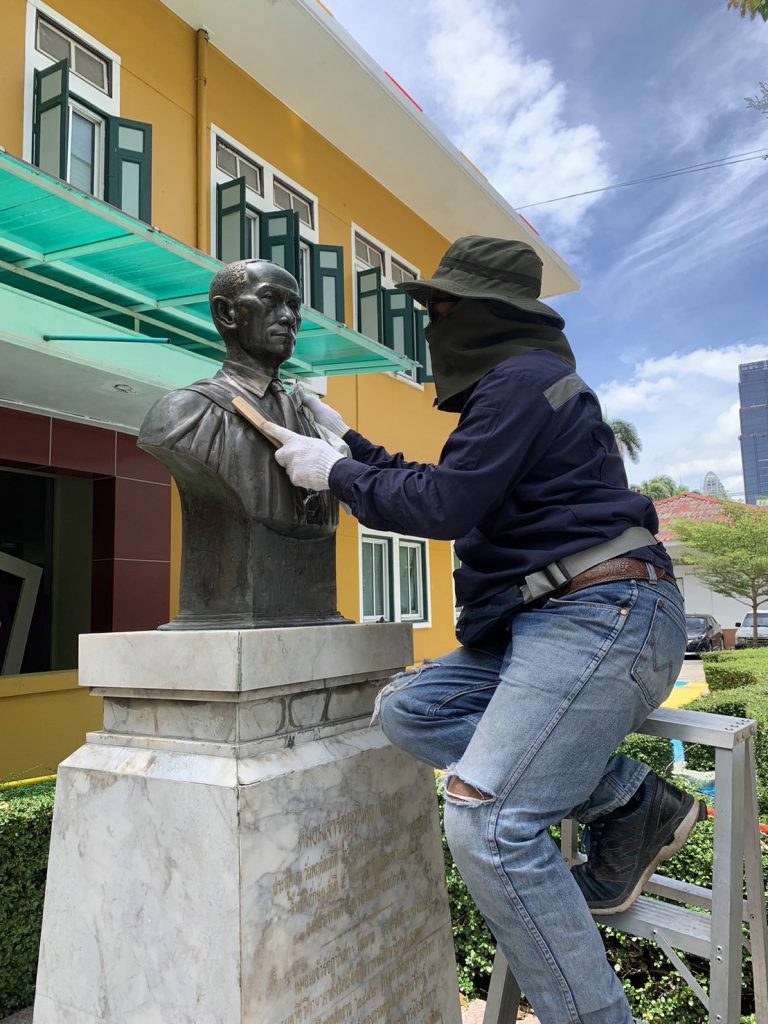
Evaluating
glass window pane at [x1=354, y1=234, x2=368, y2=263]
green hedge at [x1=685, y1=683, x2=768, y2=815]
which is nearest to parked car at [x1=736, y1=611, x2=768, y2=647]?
Result: green hedge at [x1=685, y1=683, x2=768, y2=815]

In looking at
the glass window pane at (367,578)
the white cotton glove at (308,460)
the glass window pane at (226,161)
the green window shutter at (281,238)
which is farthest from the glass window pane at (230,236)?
the white cotton glove at (308,460)

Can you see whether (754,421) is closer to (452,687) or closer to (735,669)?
(735,669)

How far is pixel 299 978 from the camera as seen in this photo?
72.6 inches

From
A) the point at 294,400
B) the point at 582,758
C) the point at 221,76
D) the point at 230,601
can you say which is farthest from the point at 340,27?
the point at 582,758

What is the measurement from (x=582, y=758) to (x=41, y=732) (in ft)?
18.9

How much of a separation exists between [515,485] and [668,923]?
3.50 ft

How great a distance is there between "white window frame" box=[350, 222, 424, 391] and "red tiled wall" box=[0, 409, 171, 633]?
3880mm

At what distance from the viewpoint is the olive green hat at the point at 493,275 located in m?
1.92

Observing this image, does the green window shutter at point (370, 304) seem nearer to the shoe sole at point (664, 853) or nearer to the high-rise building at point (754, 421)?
the shoe sole at point (664, 853)

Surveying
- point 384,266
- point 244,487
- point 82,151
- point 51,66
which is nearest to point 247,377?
point 244,487

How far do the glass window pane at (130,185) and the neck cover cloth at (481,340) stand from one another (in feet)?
17.1

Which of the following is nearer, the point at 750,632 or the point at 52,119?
the point at 52,119

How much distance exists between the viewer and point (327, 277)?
857 centimetres

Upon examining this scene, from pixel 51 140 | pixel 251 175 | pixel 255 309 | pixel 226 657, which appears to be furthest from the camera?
pixel 251 175
